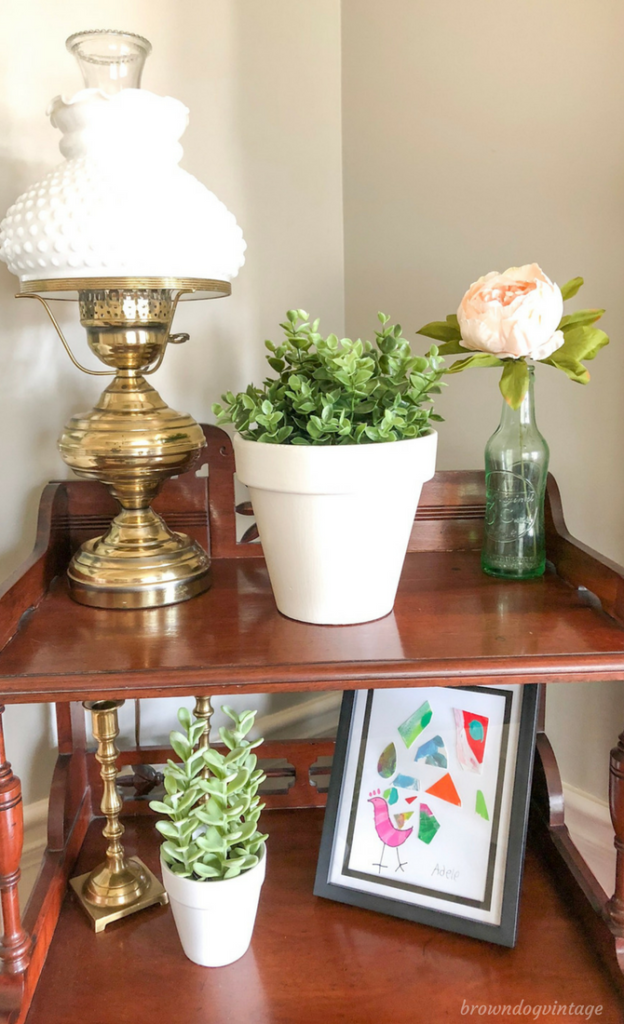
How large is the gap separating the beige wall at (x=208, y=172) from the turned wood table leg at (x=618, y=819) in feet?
2.19

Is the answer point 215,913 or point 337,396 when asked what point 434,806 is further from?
point 337,396

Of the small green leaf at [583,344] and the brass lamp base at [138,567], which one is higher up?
the small green leaf at [583,344]

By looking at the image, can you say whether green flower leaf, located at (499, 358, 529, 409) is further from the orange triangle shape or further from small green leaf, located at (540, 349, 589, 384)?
the orange triangle shape

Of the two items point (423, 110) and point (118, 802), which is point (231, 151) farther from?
point (118, 802)

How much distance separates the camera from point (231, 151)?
1.13 m

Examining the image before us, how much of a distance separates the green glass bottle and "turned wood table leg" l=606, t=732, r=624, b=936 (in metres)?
0.23

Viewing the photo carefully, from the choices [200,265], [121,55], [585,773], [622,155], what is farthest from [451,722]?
[121,55]

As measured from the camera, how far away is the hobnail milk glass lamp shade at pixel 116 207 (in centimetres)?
72

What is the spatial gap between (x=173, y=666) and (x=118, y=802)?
12.9 inches

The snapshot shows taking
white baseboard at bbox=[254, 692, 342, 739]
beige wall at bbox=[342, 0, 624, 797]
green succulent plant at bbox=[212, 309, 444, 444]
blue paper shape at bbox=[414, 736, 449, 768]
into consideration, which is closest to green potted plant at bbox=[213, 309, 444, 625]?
green succulent plant at bbox=[212, 309, 444, 444]

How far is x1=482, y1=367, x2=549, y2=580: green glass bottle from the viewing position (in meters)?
0.90

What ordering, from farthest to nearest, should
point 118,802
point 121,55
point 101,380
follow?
1. point 101,380
2. point 118,802
3. point 121,55

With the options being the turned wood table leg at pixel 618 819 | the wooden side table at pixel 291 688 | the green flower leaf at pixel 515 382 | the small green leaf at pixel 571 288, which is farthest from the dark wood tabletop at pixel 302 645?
the small green leaf at pixel 571 288

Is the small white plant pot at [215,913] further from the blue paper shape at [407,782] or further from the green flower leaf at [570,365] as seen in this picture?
the green flower leaf at [570,365]
